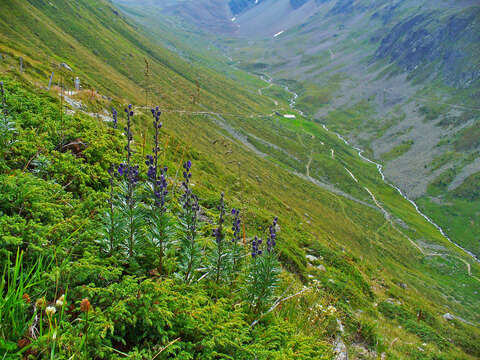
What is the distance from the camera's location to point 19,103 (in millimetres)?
8047

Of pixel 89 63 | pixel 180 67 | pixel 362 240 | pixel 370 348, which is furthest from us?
pixel 180 67

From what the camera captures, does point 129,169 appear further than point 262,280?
No

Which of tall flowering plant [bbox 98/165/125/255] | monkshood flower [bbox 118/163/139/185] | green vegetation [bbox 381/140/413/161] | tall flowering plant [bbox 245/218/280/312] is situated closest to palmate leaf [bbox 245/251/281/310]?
tall flowering plant [bbox 245/218/280/312]

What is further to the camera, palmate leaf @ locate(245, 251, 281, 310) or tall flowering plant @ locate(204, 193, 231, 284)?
tall flowering plant @ locate(204, 193, 231, 284)

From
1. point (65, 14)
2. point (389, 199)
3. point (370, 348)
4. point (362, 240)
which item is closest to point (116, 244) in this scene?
point (370, 348)

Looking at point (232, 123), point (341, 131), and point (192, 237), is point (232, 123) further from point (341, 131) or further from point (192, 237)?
point (192, 237)

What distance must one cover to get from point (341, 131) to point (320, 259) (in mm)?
152181

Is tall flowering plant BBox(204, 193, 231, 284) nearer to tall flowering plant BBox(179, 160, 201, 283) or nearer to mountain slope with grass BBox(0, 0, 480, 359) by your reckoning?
mountain slope with grass BBox(0, 0, 480, 359)

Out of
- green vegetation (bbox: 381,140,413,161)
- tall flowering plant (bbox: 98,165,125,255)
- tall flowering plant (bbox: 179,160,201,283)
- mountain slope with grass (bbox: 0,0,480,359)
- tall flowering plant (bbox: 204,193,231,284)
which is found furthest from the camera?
green vegetation (bbox: 381,140,413,161)

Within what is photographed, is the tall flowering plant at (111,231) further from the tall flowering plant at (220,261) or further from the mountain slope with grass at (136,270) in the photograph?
the tall flowering plant at (220,261)

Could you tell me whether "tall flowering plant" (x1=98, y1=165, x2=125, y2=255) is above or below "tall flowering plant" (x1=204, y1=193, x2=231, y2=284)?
above

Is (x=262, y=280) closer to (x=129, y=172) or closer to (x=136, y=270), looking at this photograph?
(x=136, y=270)

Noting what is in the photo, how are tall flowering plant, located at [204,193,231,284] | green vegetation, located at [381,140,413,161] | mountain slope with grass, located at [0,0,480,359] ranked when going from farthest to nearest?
1. green vegetation, located at [381,140,413,161]
2. tall flowering plant, located at [204,193,231,284]
3. mountain slope with grass, located at [0,0,480,359]

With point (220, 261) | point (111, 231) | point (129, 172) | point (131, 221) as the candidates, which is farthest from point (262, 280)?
point (129, 172)
